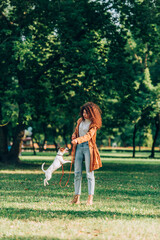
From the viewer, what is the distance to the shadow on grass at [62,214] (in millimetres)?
7074

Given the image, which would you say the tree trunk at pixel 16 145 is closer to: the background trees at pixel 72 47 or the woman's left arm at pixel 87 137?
the background trees at pixel 72 47

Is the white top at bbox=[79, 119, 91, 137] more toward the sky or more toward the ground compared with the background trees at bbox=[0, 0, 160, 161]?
more toward the ground

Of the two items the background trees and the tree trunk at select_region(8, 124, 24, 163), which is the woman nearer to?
the background trees

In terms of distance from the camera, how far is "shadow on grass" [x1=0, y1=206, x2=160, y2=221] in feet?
23.2

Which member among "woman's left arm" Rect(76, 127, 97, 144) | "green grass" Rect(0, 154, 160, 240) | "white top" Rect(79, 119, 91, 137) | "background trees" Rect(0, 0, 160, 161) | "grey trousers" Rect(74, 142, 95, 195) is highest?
"background trees" Rect(0, 0, 160, 161)

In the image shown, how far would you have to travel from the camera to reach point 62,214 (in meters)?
7.36

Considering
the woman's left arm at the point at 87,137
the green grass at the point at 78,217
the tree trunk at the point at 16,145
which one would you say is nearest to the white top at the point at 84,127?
the woman's left arm at the point at 87,137

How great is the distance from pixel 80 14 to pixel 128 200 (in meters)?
13.6

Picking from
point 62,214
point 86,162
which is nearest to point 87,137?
point 86,162

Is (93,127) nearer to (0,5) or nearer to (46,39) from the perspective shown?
(46,39)

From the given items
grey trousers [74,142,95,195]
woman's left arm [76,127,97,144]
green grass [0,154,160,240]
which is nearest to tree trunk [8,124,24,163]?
green grass [0,154,160,240]

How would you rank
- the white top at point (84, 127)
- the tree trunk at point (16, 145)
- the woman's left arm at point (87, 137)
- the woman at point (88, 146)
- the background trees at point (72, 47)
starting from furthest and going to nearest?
the tree trunk at point (16, 145), the background trees at point (72, 47), the white top at point (84, 127), the woman at point (88, 146), the woman's left arm at point (87, 137)

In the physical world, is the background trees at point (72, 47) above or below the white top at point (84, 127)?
above

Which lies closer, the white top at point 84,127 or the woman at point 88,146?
the woman at point 88,146
